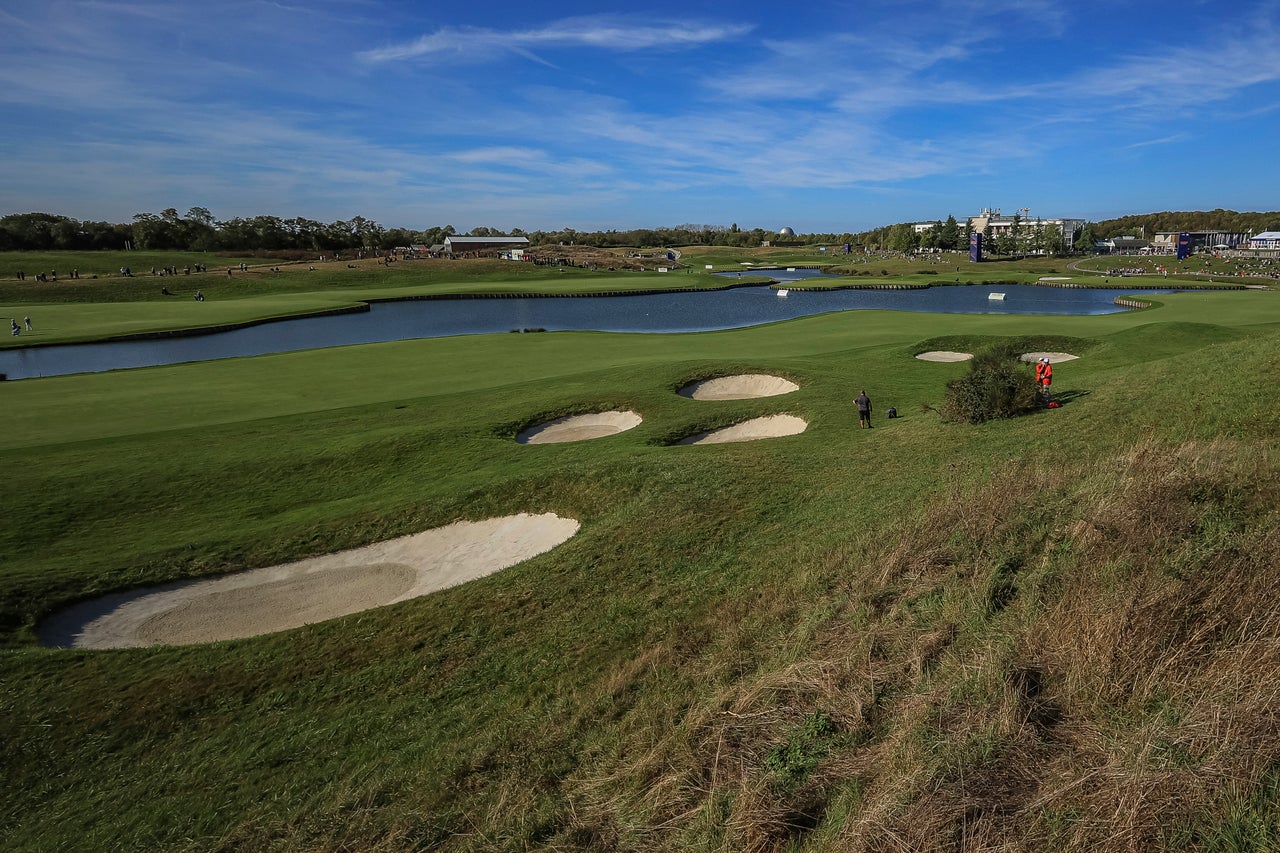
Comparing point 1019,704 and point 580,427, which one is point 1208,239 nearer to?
point 580,427

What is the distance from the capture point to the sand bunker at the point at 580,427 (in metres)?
21.8

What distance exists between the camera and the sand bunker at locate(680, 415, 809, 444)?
68.4 ft

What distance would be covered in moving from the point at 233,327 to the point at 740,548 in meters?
56.2

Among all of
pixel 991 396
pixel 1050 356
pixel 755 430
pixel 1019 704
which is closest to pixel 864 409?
pixel 991 396

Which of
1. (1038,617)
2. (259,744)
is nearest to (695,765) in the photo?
(1038,617)

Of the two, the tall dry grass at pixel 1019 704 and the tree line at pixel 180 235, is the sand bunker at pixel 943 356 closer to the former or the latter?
the tall dry grass at pixel 1019 704

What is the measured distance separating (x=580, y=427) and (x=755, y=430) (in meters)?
5.76

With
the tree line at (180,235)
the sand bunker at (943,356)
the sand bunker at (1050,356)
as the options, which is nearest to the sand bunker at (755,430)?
the sand bunker at (943,356)

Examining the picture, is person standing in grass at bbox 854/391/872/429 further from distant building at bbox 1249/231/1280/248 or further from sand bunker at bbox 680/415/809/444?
distant building at bbox 1249/231/1280/248

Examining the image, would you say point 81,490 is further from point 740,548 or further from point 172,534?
point 740,548

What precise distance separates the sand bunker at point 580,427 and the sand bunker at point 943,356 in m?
14.7

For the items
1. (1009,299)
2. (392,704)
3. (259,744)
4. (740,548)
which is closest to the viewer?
(259,744)

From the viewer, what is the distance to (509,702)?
8.50 metres

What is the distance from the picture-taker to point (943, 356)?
30.9 metres
